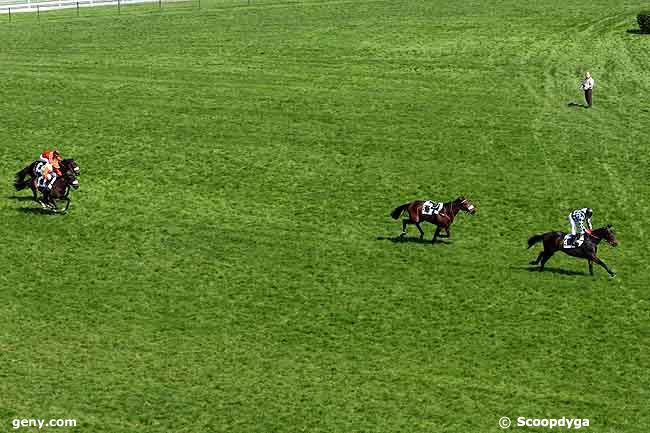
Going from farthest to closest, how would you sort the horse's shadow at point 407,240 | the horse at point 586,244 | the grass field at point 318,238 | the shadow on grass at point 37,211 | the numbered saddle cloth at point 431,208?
1. the shadow on grass at point 37,211
2. the horse's shadow at point 407,240
3. the numbered saddle cloth at point 431,208
4. the horse at point 586,244
5. the grass field at point 318,238

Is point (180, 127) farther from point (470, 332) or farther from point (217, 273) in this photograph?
point (470, 332)

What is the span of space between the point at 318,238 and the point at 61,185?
330 inches

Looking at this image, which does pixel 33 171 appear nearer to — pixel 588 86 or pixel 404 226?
pixel 404 226

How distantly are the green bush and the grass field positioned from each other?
5.10 m

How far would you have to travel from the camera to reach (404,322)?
2745 cm

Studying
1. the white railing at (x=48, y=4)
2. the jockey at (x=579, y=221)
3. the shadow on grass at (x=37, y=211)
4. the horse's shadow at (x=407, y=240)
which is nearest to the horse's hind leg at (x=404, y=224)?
the horse's shadow at (x=407, y=240)

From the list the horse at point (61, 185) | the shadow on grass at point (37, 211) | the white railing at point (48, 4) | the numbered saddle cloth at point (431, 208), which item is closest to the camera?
the numbered saddle cloth at point (431, 208)

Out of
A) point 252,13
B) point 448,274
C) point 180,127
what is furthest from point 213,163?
point 252,13

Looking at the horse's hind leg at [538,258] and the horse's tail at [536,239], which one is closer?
the horse's tail at [536,239]

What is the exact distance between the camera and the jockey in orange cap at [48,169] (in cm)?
3372

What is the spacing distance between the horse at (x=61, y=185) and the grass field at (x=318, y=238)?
2.36ft

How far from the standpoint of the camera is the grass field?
23.8 m

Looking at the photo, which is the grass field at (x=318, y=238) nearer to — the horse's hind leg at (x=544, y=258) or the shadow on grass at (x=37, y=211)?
the shadow on grass at (x=37, y=211)

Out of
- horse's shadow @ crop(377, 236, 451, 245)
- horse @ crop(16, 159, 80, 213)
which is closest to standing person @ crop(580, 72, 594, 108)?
horse's shadow @ crop(377, 236, 451, 245)
